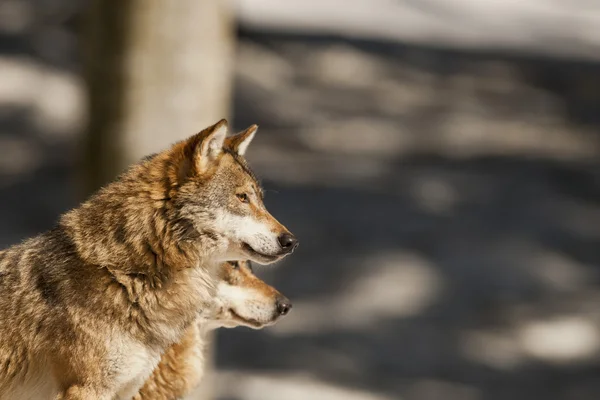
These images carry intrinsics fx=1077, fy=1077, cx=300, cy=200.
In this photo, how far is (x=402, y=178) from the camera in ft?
47.8

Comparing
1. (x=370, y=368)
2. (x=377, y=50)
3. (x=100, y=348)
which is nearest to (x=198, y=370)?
(x=100, y=348)

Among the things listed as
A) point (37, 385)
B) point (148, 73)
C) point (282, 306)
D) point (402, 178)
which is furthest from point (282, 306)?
point (402, 178)

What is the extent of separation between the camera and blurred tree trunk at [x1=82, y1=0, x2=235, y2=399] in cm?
680

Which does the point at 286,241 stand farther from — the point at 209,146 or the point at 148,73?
the point at 148,73

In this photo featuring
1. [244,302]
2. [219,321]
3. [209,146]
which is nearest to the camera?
[209,146]

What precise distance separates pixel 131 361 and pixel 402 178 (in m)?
11.7

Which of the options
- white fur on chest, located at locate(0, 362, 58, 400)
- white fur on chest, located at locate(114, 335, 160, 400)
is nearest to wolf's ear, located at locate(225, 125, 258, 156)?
white fur on chest, located at locate(114, 335, 160, 400)

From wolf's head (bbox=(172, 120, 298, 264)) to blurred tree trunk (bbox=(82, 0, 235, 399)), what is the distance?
3.66 meters

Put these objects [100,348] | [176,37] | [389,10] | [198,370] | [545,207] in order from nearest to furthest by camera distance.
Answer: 1. [100,348]
2. [198,370]
3. [176,37]
4. [545,207]
5. [389,10]

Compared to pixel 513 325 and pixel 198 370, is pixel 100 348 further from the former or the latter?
pixel 513 325

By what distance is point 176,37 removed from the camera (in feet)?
22.4

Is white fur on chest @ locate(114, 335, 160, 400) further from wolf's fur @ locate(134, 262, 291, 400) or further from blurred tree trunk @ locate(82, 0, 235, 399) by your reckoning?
blurred tree trunk @ locate(82, 0, 235, 399)

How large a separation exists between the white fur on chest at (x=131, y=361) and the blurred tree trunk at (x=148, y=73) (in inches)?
149

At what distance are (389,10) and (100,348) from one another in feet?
47.0
